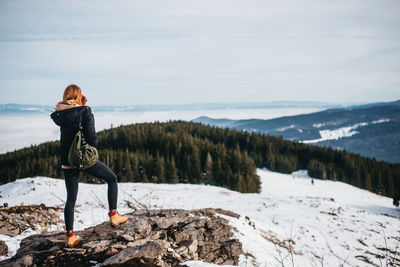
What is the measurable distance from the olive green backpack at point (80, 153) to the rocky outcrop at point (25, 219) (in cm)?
504

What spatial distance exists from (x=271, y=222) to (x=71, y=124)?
14.0 metres

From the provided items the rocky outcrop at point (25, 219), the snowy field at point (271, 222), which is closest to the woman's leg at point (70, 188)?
the snowy field at point (271, 222)

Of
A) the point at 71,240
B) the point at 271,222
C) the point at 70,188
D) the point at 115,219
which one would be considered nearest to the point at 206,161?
the point at 271,222

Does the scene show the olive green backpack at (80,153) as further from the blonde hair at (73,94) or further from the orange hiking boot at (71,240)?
the orange hiking boot at (71,240)

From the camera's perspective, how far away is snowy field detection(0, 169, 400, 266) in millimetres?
9570

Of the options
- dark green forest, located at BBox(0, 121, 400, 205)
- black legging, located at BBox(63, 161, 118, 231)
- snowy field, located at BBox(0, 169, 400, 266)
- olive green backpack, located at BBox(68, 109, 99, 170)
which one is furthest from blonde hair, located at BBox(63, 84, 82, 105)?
dark green forest, located at BBox(0, 121, 400, 205)

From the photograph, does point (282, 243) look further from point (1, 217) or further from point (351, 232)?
point (1, 217)

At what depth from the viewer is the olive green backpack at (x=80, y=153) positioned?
4422 millimetres

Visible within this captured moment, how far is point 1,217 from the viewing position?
7.65m

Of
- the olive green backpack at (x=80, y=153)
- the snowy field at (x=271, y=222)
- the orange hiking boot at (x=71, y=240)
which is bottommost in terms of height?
the snowy field at (x=271, y=222)

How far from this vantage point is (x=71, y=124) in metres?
Answer: 4.48

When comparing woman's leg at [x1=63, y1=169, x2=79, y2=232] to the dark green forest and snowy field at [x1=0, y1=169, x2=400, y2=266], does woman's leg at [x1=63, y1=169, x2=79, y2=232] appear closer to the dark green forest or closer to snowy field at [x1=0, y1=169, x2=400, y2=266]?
snowy field at [x1=0, y1=169, x2=400, y2=266]

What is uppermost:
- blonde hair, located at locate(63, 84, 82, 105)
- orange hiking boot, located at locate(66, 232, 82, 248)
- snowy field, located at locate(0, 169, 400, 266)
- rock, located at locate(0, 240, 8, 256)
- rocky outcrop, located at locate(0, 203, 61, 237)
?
blonde hair, located at locate(63, 84, 82, 105)

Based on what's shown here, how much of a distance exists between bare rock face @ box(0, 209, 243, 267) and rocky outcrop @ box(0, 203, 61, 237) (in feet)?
8.44
